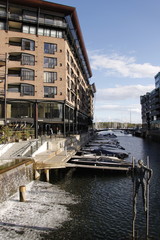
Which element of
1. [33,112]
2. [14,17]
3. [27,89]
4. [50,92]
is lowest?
[33,112]

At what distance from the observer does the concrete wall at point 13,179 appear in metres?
16.8

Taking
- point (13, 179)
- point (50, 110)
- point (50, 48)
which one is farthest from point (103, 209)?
point (50, 48)

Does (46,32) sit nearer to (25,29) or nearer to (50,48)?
(50,48)

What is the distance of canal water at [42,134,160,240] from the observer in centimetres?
1247

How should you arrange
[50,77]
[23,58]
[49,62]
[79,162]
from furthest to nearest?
1. [49,62]
2. [50,77]
3. [23,58]
4. [79,162]

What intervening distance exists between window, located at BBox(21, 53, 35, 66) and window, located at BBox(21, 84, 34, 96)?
17.2ft

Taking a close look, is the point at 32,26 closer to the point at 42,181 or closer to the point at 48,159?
the point at 48,159

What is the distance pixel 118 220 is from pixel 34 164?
12483 mm

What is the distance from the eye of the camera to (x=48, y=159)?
25516 mm

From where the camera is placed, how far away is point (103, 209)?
53.3ft

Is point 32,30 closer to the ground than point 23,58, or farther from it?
farther from it

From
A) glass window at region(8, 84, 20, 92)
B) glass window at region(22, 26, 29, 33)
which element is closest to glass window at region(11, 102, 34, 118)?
glass window at region(8, 84, 20, 92)

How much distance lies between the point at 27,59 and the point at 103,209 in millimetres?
39156

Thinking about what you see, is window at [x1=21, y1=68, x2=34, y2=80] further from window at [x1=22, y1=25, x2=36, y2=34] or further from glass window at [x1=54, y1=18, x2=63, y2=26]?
glass window at [x1=54, y1=18, x2=63, y2=26]
